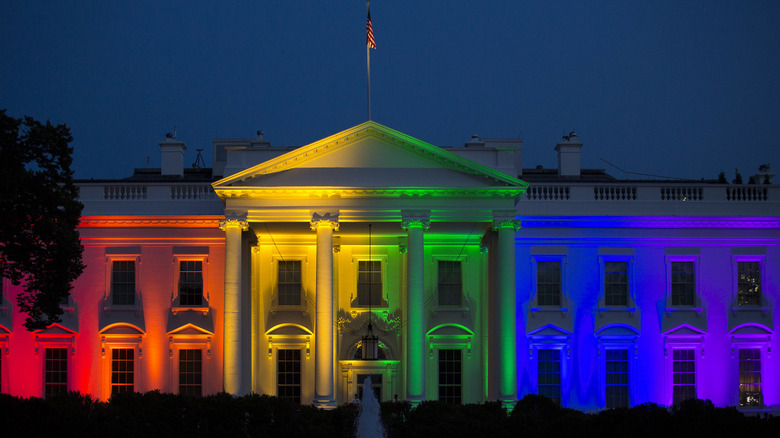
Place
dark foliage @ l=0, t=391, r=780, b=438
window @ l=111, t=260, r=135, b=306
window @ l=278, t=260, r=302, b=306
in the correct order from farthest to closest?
window @ l=278, t=260, r=302, b=306, window @ l=111, t=260, r=135, b=306, dark foliage @ l=0, t=391, r=780, b=438

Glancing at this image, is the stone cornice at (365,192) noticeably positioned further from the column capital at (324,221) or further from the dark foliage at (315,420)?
the dark foliage at (315,420)

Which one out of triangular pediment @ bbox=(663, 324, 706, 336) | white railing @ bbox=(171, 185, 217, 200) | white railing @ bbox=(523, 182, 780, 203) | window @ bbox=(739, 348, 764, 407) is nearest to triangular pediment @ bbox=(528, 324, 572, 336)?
A: triangular pediment @ bbox=(663, 324, 706, 336)

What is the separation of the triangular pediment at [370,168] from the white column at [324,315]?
1.53 metres

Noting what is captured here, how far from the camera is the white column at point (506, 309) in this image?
3212 centimetres

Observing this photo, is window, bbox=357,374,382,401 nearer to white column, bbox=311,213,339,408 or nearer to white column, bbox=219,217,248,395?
white column, bbox=311,213,339,408

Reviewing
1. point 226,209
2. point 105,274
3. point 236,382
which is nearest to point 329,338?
point 236,382

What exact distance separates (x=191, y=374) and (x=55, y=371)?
5.47 metres

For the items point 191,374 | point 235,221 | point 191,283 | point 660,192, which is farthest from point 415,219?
point 191,374

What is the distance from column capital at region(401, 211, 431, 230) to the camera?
32.5 m

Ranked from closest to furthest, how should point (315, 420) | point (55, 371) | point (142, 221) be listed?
1. point (315, 420)
2. point (55, 371)
3. point (142, 221)

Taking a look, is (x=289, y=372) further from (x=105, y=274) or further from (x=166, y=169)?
(x=166, y=169)

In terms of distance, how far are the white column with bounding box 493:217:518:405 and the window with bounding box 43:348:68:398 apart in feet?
57.1

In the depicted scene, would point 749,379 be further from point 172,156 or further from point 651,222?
point 172,156

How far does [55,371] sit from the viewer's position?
35.7 meters
